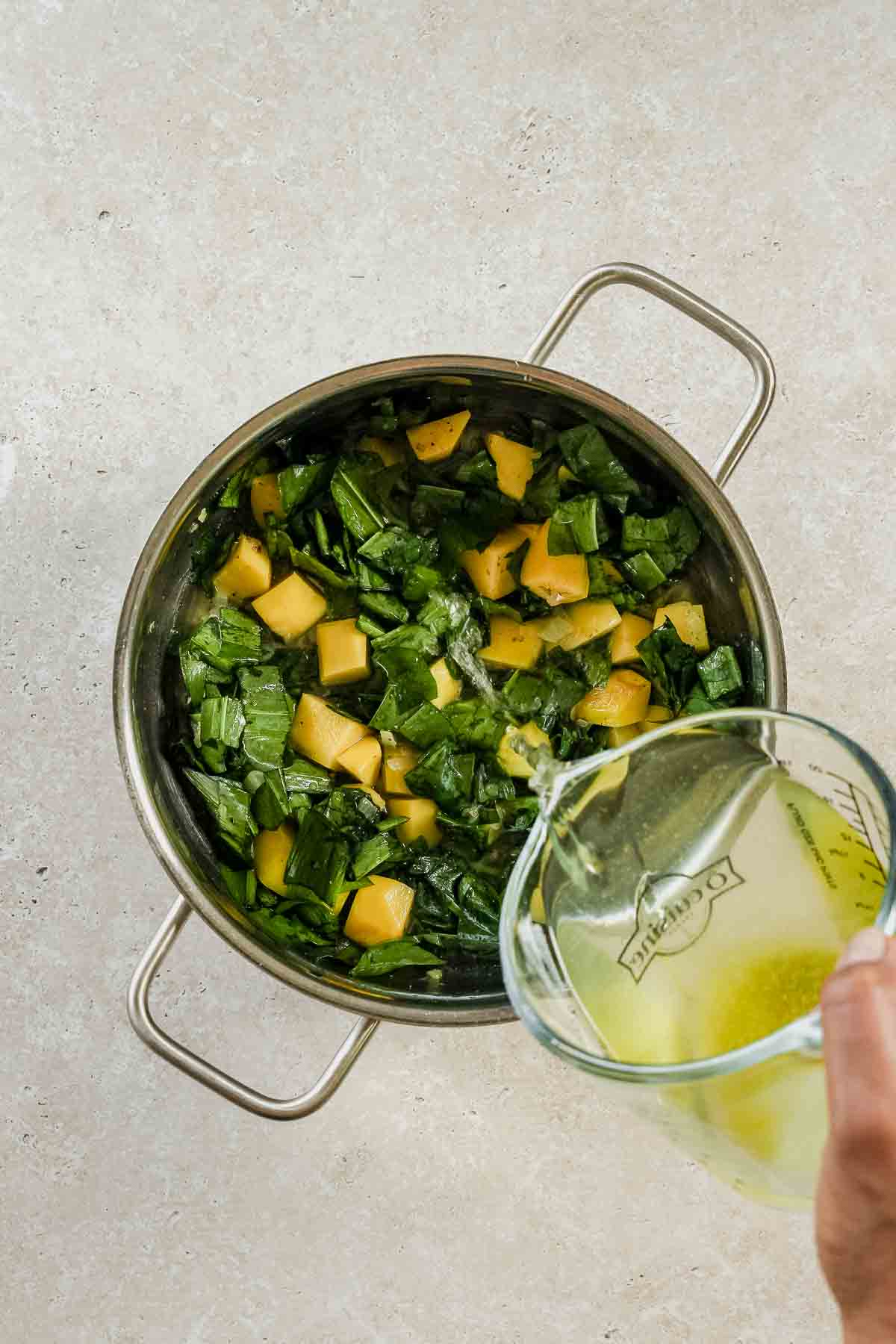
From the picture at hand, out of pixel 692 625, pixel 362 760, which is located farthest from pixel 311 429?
pixel 692 625

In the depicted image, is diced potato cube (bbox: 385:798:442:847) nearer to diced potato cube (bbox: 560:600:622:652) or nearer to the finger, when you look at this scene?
diced potato cube (bbox: 560:600:622:652)

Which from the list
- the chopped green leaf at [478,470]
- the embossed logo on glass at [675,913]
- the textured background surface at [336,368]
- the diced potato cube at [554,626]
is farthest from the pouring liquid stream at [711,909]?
the textured background surface at [336,368]

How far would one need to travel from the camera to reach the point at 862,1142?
0.61m

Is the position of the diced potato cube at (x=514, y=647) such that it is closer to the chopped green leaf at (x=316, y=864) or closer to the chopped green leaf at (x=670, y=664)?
the chopped green leaf at (x=670, y=664)

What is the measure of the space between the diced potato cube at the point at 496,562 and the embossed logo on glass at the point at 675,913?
0.51 metres

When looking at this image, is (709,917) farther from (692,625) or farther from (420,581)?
(420,581)

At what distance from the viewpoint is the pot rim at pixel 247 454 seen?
1.19 metres

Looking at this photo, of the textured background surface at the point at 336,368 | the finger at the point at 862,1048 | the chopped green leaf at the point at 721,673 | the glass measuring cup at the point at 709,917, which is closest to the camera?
the finger at the point at 862,1048

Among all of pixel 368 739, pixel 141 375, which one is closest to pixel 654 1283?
pixel 368 739

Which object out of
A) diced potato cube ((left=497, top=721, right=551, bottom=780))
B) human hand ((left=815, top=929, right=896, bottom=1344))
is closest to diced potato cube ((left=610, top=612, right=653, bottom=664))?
diced potato cube ((left=497, top=721, right=551, bottom=780))

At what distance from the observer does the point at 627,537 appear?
1.33 meters

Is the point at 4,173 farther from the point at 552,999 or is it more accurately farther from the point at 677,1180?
the point at 677,1180

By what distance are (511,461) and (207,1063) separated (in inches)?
30.3

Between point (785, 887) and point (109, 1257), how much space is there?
117 cm
